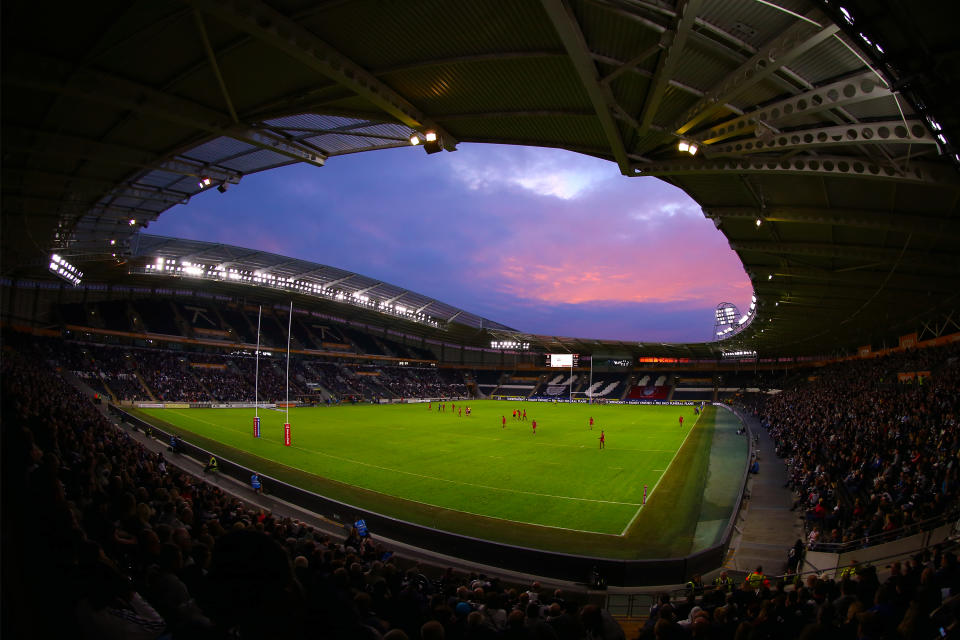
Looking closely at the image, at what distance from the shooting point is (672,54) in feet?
25.9

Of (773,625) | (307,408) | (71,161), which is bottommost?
(307,408)

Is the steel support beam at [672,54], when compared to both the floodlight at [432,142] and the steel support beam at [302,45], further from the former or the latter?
the steel support beam at [302,45]

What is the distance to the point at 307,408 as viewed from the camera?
197 ft

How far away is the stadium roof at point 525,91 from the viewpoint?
7938 mm

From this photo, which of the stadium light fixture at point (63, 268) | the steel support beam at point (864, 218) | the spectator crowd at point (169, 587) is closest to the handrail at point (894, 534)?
the steel support beam at point (864, 218)

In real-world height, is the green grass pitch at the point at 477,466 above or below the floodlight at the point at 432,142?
below

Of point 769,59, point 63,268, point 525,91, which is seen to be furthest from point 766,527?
point 63,268

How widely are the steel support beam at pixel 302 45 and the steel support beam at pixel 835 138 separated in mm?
7597

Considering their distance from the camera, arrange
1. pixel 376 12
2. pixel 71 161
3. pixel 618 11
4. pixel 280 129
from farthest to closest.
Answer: pixel 71 161
pixel 280 129
pixel 376 12
pixel 618 11

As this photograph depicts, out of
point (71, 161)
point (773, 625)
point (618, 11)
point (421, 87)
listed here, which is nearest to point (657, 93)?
point (618, 11)

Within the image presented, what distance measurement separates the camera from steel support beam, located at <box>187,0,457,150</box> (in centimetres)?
783

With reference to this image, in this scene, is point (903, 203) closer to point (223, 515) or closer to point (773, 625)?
point (773, 625)

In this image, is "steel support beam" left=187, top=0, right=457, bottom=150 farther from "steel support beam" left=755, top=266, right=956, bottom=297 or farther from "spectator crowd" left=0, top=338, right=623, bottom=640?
"steel support beam" left=755, top=266, right=956, bottom=297

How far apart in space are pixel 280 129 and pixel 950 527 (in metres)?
19.6
